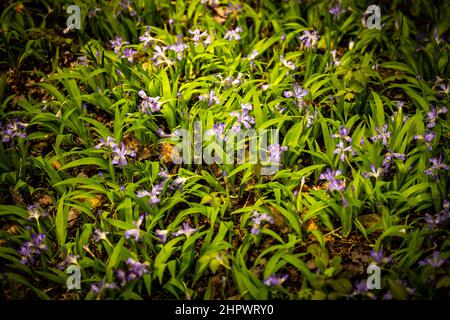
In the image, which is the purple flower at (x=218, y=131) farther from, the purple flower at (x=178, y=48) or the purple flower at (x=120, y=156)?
the purple flower at (x=178, y=48)

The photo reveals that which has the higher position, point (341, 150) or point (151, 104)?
point (151, 104)

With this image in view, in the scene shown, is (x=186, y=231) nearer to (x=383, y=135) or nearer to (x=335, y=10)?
(x=383, y=135)

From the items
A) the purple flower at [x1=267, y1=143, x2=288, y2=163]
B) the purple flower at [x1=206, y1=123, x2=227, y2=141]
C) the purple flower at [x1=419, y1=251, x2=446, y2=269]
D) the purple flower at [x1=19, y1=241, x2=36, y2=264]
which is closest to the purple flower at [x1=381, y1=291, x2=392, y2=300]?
the purple flower at [x1=419, y1=251, x2=446, y2=269]

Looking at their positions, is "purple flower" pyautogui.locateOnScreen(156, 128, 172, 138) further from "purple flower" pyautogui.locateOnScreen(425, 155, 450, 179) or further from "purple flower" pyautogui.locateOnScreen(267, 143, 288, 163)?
"purple flower" pyautogui.locateOnScreen(425, 155, 450, 179)

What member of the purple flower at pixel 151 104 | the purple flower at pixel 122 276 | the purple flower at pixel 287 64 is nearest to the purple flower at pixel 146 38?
the purple flower at pixel 151 104

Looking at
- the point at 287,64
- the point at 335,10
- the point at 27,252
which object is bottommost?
the point at 27,252

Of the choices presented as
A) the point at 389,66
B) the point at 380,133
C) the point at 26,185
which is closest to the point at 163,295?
the point at 26,185

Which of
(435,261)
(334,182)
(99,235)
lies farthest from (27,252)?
(435,261)
